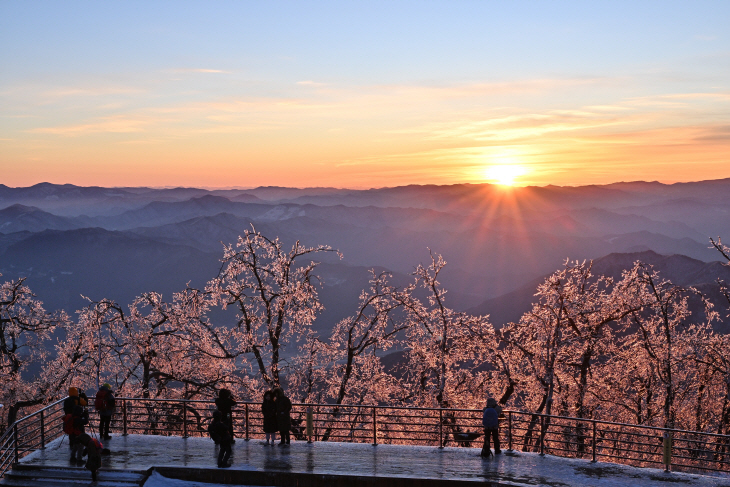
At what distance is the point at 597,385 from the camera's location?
26984 millimetres

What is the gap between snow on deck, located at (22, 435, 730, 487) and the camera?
46.2ft

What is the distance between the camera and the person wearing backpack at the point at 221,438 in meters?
14.6

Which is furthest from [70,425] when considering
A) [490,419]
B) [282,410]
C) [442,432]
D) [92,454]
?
[490,419]

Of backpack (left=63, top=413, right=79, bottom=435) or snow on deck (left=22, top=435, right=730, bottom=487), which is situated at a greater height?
backpack (left=63, top=413, right=79, bottom=435)

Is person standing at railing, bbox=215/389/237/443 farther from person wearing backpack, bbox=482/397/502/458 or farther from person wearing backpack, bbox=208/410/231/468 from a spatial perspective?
person wearing backpack, bbox=482/397/502/458

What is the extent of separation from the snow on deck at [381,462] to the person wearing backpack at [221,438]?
302 mm

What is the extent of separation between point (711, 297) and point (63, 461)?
12407 cm

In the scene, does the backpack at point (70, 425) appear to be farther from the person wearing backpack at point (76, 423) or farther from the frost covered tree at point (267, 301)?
the frost covered tree at point (267, 301)

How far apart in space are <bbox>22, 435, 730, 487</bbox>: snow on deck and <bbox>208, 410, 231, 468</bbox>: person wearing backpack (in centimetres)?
30

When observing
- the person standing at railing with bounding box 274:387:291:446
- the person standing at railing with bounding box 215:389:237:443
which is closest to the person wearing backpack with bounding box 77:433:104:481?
the person standing at railing with bounding box 215:389:237:443

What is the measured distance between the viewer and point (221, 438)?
1463 cm

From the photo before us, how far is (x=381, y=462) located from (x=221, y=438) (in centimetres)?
396

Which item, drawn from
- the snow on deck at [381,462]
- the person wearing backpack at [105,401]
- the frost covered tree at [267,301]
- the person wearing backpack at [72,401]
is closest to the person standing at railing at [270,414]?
the snow on deck at [381,462]

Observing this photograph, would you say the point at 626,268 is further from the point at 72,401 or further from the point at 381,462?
the point at 72,401
